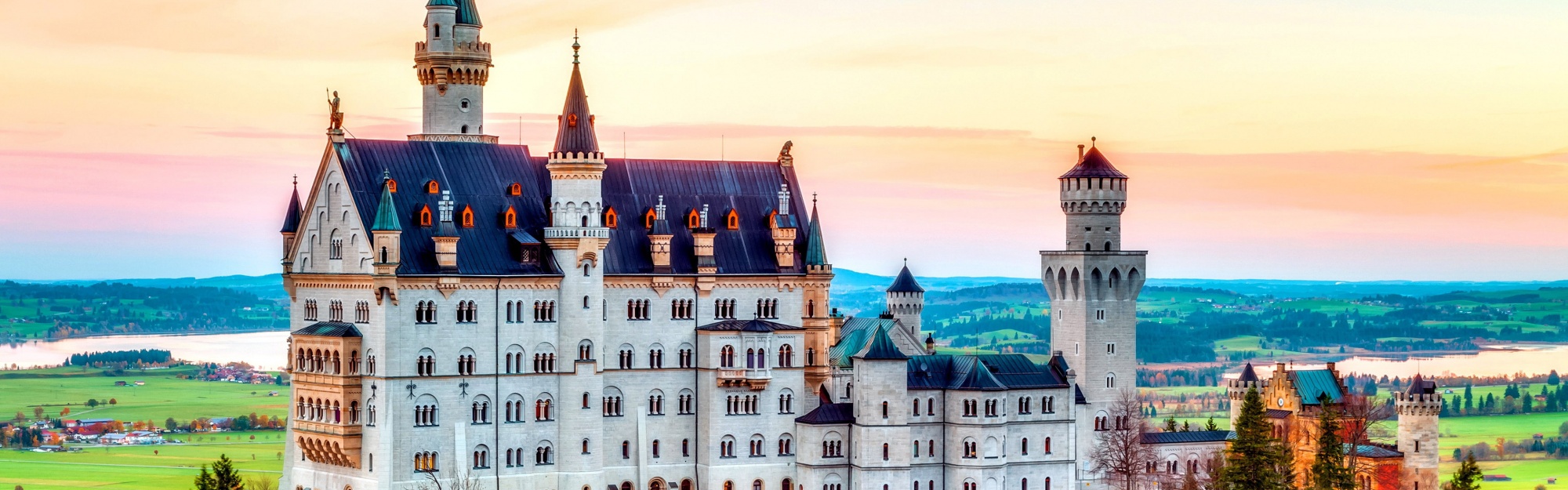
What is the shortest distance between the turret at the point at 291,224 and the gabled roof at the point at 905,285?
1862 inches

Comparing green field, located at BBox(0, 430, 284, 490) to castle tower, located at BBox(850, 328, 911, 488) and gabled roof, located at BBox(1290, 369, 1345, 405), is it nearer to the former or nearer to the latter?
castle tower, located at BBox(850, 328, 911, 488)

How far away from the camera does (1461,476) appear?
10925 cm

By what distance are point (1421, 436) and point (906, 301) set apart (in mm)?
38497

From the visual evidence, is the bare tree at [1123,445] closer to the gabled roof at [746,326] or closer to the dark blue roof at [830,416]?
the dark blue roof at [830,416]

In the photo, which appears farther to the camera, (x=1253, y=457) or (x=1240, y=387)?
(x=1240, y=387)

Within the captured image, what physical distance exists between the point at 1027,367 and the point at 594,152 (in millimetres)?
27031

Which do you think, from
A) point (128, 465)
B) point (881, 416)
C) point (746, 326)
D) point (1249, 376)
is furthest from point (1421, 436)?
point (128, 465)

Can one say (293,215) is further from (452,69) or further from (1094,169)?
(1094,169)

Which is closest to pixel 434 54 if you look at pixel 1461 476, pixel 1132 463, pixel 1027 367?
pixel 1027 367

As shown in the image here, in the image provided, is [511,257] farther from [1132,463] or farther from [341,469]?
[1132,463]

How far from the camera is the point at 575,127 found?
112 meters

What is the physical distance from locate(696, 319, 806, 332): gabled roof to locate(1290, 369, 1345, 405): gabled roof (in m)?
31.8

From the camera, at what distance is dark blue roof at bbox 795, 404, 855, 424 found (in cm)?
11756

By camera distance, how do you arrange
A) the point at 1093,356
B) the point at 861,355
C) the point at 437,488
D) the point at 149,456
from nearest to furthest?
the point at 437,488
the point at 861,355
the point at 1093,356
the point at 149,456
